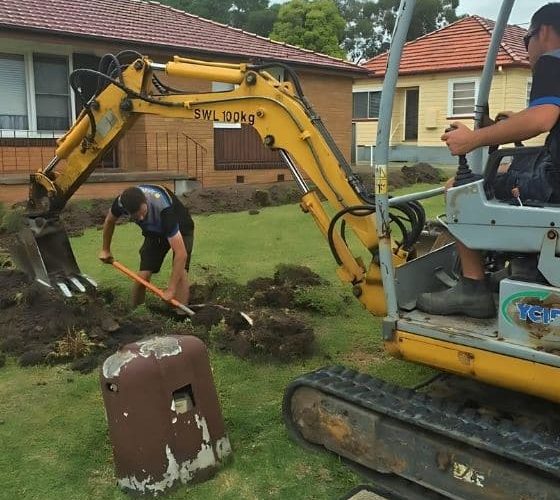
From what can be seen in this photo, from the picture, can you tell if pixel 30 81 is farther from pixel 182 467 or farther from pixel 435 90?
pixel 435 90

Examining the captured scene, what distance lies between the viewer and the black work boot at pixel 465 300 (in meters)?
3.70

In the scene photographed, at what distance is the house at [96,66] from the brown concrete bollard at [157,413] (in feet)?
31.9

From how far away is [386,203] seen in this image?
3742mm

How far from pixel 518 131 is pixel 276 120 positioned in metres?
2.01

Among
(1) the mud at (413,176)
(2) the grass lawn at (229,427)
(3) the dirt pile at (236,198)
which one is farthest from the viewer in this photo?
(1) the mud at (413,176)

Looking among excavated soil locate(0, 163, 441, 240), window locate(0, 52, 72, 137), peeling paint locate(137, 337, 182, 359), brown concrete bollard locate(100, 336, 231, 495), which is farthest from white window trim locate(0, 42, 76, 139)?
brown concrete bollard locate(100, 336, 231, 495)

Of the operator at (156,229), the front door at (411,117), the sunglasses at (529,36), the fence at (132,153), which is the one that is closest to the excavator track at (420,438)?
the sunglasses at (529,36)

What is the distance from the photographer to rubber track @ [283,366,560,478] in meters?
3.02

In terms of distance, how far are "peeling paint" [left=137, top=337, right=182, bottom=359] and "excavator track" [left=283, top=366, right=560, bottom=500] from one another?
0.76 meters

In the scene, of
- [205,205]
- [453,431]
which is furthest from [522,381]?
[205,205]

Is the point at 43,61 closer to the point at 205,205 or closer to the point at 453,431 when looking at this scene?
the point at 205,205

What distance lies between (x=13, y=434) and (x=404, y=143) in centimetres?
2329

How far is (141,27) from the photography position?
16.4 m

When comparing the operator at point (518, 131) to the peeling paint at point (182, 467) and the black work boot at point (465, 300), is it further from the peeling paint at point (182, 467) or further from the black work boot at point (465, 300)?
the peeling paint at point (182, 467)
